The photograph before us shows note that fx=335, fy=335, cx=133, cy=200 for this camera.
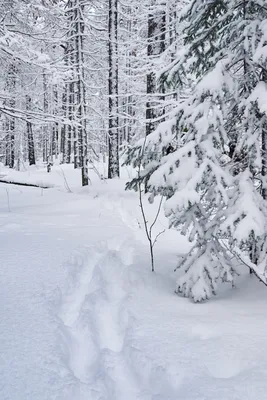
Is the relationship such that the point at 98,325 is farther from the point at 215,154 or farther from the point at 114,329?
the point at 215,154

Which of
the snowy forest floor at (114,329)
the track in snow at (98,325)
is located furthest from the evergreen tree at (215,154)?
the track in snow at (98,325)

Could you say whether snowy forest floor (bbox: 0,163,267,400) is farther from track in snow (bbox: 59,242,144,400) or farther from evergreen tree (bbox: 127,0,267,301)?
evergreen tree (bbox: 127,0,267,301)

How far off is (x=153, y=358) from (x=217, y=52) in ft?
11.8

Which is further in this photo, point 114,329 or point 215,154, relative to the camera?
point 215,154

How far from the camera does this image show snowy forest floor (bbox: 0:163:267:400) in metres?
2.25

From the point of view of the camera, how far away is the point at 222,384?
221cm

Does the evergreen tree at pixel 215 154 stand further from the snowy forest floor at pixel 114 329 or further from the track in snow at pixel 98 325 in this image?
the track in snow at pixel 98 325

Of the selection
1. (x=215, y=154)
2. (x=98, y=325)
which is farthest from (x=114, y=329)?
(x=215, y=154)

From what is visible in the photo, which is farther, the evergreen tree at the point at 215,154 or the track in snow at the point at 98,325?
the evergreen tree at the point at 215,154

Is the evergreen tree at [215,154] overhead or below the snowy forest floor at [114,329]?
overhead

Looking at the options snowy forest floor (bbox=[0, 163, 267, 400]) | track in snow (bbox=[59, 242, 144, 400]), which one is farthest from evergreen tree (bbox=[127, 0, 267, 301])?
track in snow (bbox=[59, 242, 144, 400])

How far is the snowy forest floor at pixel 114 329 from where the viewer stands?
7.39 ft

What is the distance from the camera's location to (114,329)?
3.29 meters

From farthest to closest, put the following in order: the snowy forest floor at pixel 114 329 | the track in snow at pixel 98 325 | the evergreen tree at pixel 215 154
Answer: the evergreen tree at pixel 215 154, the track in snow at pixel 98 325, the snowy forest floor at pixel 114 329
